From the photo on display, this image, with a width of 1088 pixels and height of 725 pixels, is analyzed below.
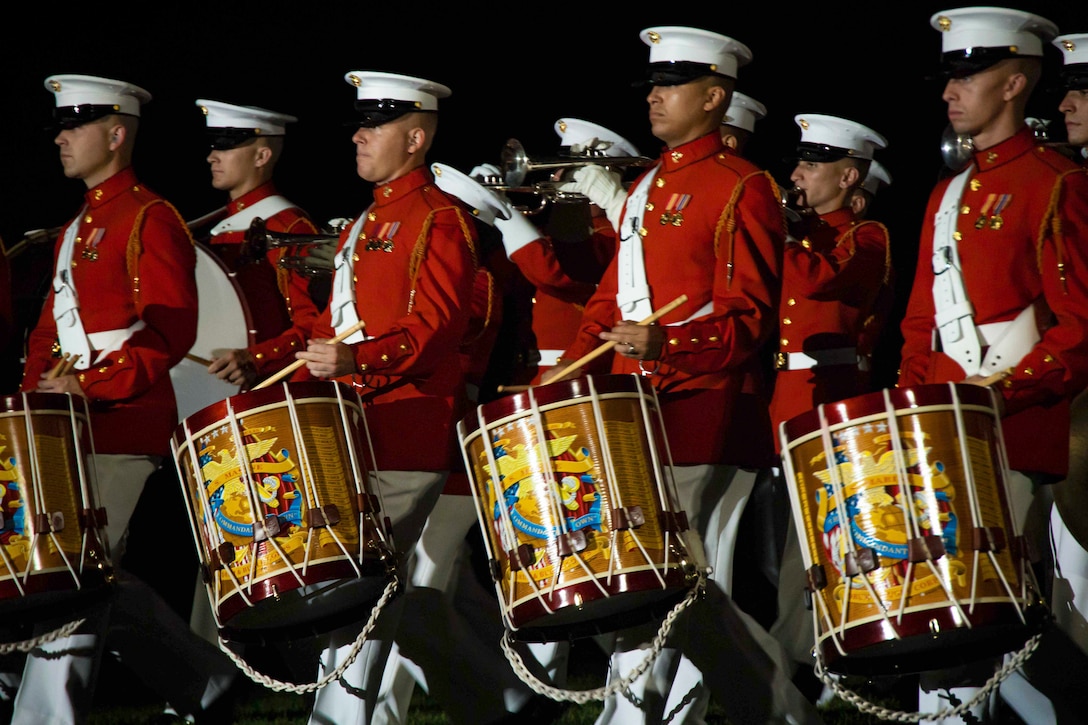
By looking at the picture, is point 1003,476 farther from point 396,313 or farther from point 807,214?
point 807,214

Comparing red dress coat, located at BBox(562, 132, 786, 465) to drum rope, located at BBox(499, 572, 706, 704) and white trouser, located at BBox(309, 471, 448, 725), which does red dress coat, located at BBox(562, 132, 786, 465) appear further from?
white trouser, located at BBox(309, 471, 448, 725)

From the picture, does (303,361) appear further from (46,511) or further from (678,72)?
(678,72)

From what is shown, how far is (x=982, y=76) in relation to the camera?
4121mm

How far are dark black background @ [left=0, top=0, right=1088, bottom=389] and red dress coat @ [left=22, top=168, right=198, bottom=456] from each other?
45.5 inches

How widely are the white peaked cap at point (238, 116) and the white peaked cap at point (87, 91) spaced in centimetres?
81

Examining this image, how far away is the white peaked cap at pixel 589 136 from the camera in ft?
19.2

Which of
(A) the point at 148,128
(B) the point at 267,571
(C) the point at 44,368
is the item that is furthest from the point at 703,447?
(A) the point at 148,128

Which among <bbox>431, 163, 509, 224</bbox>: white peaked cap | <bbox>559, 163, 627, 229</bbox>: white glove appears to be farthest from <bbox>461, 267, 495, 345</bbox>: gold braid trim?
<bbox>559, 163, 627, 229</bbox>: white glove

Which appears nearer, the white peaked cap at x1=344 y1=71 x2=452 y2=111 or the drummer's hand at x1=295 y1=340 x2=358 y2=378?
the drummer's hand at x1=295 y1=340 x2=358 y2=378

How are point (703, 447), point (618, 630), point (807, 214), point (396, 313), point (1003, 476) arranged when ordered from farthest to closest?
1. point (807, 214)
2. point (396, 313)
3. point (703, 447)
4. point (618, 630)
5. point (1003, 476)

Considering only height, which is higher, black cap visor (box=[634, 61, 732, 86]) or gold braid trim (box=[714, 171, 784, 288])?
black cap visor (box=[634, 61, 732, 86])

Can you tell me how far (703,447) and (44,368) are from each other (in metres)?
2.41

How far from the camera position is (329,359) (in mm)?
4355

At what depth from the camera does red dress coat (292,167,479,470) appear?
180 inches
